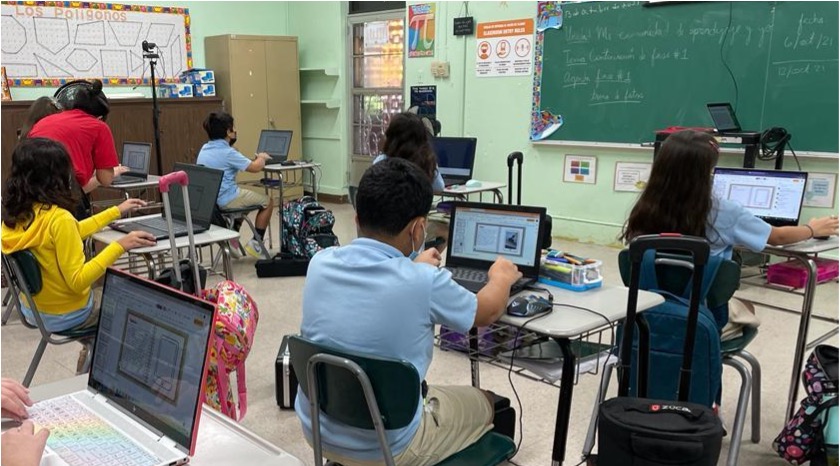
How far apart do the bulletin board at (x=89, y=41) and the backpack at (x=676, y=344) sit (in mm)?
6316

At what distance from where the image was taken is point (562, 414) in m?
1.96

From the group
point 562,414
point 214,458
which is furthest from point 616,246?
point 214,458

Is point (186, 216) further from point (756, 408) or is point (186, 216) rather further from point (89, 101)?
point (756, 408)

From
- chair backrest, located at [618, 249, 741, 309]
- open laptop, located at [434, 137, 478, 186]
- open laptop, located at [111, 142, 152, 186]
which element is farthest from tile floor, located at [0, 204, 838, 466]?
open laptop, located at [434, 137, 478, 186]

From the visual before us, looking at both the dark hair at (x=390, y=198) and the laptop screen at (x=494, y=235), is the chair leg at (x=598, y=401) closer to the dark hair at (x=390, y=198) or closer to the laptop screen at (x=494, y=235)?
the laptop screen at (x=494, y=235)

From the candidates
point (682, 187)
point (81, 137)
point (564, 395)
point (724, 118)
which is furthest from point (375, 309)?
point (724, 118)

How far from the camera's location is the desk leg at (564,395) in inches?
73.4

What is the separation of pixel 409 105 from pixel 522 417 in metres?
4.94

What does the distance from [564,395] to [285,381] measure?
1.32 meters

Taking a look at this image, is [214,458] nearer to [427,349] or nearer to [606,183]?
[427,349]

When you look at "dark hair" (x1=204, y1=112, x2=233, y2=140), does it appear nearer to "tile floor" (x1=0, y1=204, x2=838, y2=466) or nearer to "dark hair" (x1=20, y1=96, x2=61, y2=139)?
"dark hair" (x1=20, y1=96, x2=61, y2=139)

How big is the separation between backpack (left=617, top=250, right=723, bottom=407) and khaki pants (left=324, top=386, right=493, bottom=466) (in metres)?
0.62

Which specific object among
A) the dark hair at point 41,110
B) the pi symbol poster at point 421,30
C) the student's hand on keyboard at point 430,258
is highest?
the pi symbol poster at point 421,30

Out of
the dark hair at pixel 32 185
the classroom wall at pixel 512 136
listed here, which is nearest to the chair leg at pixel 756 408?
the dark hair at pixel 32 185
